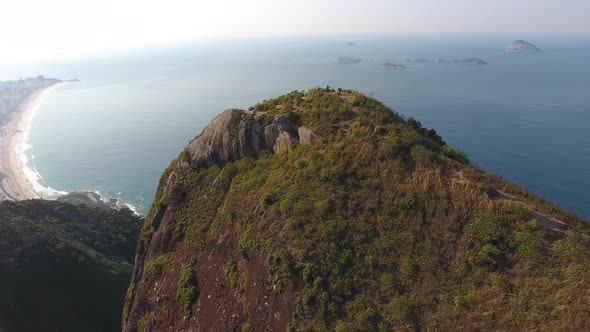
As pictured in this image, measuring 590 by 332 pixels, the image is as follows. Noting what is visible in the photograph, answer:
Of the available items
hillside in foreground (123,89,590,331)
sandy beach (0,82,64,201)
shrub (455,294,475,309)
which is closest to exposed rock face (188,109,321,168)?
hillside in foreground (123,89,590,331)

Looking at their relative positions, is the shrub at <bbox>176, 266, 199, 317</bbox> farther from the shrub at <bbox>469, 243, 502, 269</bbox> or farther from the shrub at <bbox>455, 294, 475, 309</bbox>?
the shrub at <bbox>469, 243, 502, 269</bbox>

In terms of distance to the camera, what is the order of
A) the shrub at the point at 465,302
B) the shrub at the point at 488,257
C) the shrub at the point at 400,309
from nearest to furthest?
1. the shrub at the point at 465,302
2. the shrub at the point at 400,309
3. the shrub at the point at 488,257

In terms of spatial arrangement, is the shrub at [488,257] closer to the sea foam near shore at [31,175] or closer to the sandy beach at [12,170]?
the sea foam near shore at [31,175]

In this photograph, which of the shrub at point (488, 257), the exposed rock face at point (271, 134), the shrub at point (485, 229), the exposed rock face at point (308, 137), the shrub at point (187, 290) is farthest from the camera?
the exposed rock face at point (271, 134)

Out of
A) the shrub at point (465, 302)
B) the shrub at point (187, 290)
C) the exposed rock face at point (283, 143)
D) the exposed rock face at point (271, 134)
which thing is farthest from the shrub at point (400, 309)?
the exposed rock face at point (271, 134)

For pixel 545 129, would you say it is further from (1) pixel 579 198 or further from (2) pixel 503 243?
(2) pixel 503 243

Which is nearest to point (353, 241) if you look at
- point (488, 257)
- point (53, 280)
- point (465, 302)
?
point (465, 302)

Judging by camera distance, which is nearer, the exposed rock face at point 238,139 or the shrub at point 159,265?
the shrub at point 159,265

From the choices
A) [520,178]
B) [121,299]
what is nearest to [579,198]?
[520,178]

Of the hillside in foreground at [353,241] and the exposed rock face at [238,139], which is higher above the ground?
the exposed rock face at [238,139]
